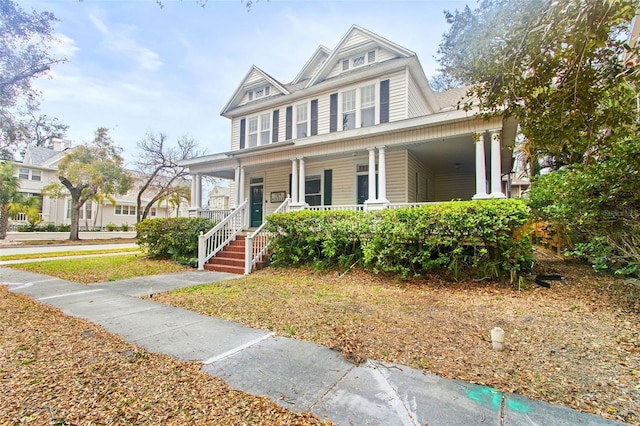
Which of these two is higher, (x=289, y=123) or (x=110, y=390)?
(x=289, y=123)

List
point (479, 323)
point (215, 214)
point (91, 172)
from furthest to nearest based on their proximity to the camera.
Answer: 1. point (91, 172)
2. point (215, 214)
3. point (479, 323)

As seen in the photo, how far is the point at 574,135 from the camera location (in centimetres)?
341

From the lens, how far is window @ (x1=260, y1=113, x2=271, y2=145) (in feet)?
45.4

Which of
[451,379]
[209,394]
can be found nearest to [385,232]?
[451,379]

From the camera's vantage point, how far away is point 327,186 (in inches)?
472

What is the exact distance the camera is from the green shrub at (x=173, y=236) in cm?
991

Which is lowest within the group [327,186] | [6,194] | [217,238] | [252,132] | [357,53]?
[217,238]

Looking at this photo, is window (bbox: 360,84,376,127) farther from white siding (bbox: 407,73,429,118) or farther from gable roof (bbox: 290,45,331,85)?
gable roof (bbox: 290,45,331,85)

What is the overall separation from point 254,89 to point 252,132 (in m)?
2.18

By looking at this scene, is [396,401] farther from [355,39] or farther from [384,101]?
[355,39]

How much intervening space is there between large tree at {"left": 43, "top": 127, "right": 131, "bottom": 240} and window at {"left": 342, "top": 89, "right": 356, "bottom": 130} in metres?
16.1

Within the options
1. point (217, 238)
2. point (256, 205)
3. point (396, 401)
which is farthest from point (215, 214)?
point (396, 401)

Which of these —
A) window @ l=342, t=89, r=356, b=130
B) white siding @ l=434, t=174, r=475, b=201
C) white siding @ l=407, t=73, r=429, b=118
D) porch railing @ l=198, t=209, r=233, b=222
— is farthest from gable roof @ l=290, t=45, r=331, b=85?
white siding @ l=434, t=174, r=475, b=201

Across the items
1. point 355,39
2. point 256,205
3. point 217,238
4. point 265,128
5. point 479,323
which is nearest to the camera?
point 479,323
